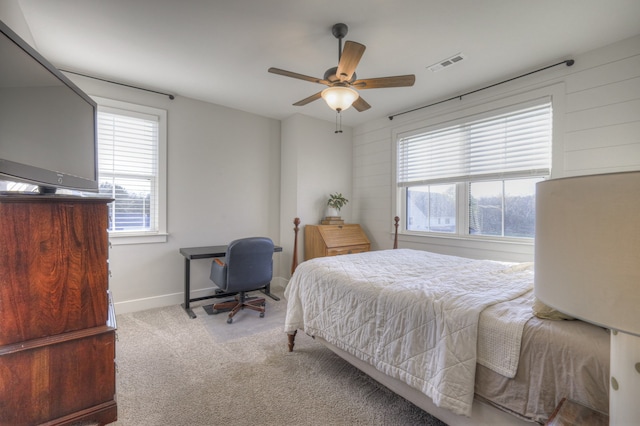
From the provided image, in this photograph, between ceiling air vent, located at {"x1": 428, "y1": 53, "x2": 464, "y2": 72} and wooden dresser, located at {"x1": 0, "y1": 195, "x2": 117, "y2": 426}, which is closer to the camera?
wooden dresser, located at {"x1": 0, "y1": 195, "x2": 117, "y2": 426}

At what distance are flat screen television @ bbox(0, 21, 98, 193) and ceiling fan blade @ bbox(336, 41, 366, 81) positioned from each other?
1.54 metres

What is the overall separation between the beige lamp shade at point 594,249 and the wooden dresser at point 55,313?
1671mm

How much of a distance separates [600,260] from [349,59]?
179 centimetres

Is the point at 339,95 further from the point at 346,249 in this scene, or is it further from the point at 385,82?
the point at 346,249

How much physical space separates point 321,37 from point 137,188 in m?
2.73

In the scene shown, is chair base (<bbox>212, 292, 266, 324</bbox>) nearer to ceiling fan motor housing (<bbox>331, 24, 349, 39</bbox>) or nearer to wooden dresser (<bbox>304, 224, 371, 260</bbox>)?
wooden dresser (<bbox>304, 224, 371, 260</bbox>)

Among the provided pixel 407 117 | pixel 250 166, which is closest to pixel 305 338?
pixel 250 166

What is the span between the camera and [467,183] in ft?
11.1

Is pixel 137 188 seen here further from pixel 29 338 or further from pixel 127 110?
pixel 29 338

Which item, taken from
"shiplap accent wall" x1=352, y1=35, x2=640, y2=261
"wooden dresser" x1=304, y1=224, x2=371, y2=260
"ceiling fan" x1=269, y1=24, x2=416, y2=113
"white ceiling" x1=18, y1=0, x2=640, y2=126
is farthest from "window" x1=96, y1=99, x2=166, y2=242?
"shiplap accent wall" x1=352, y1=35, x2=640, y2=261

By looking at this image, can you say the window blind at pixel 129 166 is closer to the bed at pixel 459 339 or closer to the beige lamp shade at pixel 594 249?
the bed at pixel 459 339

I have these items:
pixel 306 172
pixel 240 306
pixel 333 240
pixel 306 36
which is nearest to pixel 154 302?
pixel 240 306

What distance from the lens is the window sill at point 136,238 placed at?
3115 mm

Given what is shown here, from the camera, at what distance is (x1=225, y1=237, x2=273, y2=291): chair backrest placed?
2893 mm
